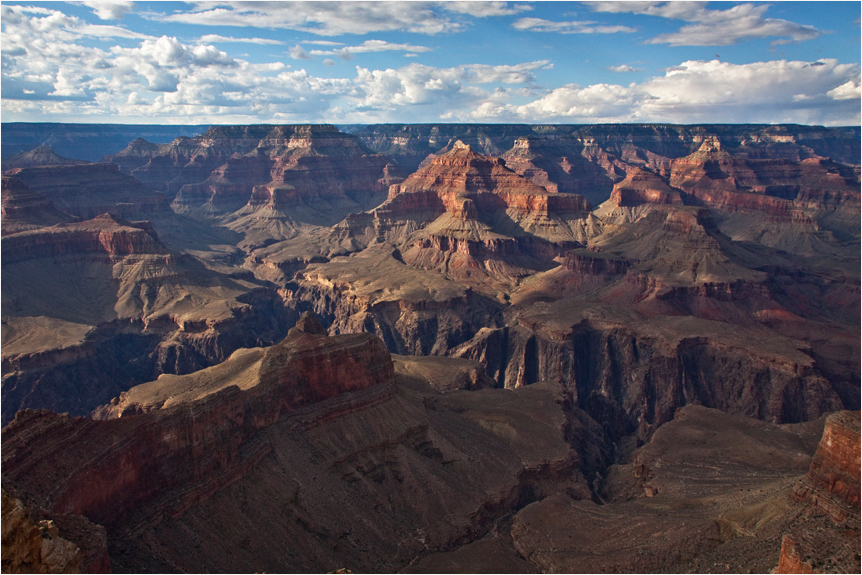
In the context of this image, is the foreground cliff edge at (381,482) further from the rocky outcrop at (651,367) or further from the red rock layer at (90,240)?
the red rock layer at (90,240)

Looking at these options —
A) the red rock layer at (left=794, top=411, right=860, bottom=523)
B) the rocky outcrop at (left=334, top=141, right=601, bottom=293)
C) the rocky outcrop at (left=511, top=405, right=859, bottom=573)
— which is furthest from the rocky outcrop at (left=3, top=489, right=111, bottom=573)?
the rocky outcrop at (left=334, top=141, right=601, bottom=293)

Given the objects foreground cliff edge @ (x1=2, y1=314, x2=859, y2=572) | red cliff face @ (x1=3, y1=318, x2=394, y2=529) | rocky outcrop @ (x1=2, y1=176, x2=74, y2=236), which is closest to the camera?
red cliff face @ (x1=3, y1=318, x2=394, y2=529)

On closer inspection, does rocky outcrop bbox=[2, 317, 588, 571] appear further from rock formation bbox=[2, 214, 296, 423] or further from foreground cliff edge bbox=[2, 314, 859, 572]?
rock formation bbox=[2, 214, 296, 423]

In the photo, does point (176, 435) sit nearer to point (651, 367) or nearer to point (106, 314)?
point (651, 367)

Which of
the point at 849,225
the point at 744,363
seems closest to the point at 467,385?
the point at 744,363

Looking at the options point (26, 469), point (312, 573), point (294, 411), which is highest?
point (26, 469)

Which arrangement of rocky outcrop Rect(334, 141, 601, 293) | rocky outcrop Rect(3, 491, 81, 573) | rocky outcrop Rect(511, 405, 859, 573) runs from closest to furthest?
rocky outcrop Rect(3, 491, 81, 573) → rocky outcrop Rect(511, 405, 859, 573) → rocky outcrop Rect(334, 141, 601, 293)

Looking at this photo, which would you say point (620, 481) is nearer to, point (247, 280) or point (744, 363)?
point (744, 363)
